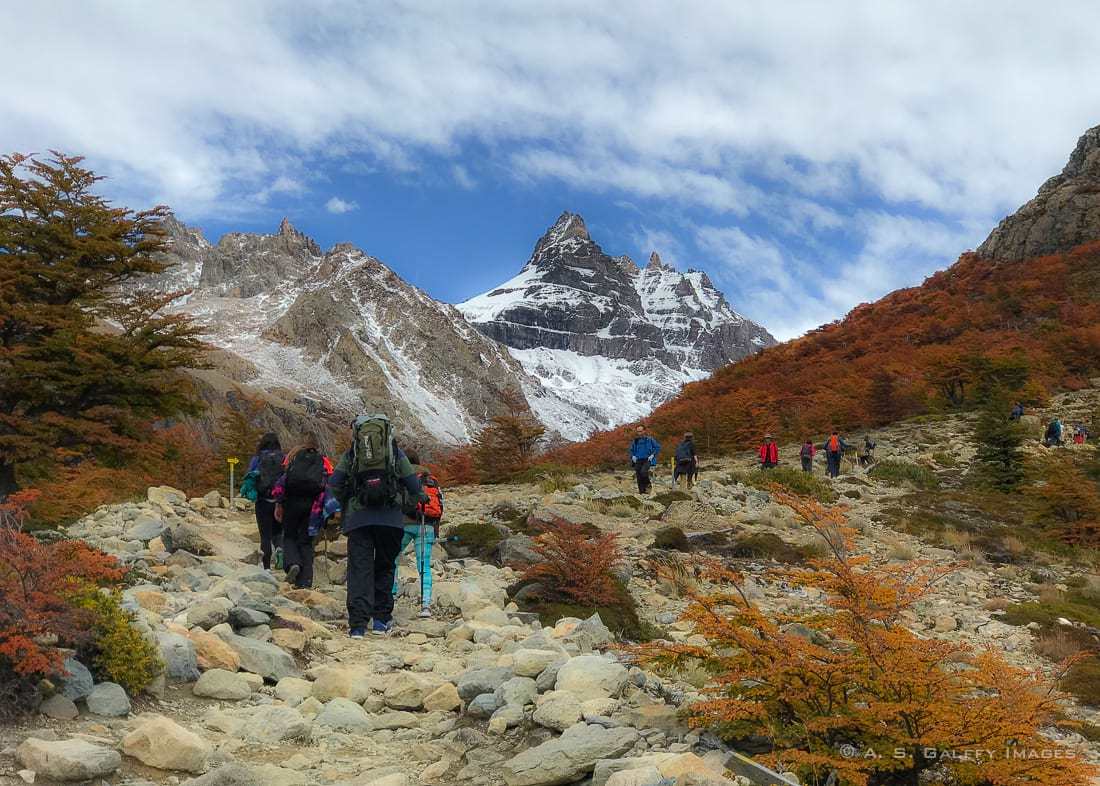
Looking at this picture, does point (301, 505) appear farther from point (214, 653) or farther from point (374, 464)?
point (214, 653)

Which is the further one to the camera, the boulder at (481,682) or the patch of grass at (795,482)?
the patch of grass at (795,482)

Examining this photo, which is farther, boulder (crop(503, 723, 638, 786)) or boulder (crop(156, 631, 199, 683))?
boulder (crop(156, 631, 199, 683))

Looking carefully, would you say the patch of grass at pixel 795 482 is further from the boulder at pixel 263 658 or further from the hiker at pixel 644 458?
the boulder at pixel 263 658

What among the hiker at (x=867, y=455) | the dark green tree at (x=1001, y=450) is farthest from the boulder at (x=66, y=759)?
the hiker at (x=867, y=455)

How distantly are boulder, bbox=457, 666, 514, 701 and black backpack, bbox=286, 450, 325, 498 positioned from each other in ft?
14.8

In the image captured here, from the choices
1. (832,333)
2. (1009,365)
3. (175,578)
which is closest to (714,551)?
(175,578)

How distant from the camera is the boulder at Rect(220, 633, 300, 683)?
5.55 meters

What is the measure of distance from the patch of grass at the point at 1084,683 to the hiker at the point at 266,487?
29.7 feet

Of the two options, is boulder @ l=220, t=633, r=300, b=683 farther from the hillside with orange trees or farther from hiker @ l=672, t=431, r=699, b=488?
the hillside with orange trees

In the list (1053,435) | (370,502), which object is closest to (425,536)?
(370,502)

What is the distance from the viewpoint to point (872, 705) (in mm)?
3338

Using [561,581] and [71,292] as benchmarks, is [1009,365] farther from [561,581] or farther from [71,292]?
[71,292]

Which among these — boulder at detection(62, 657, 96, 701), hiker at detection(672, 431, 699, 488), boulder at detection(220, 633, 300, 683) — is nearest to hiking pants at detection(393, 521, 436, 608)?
boulder at detection(220, 633, 300, 683)

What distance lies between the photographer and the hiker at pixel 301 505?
9.02 meters
